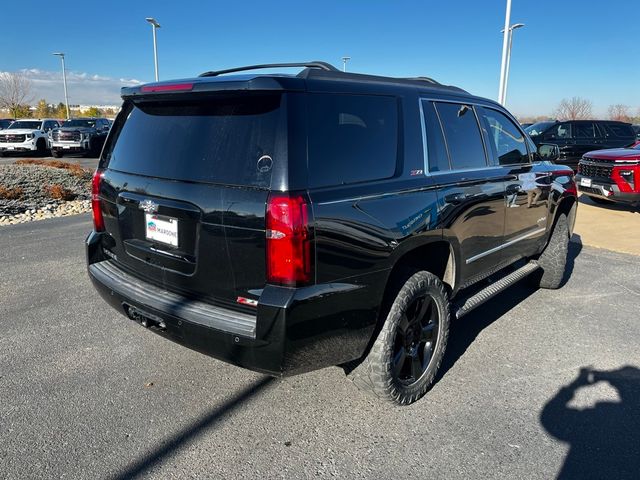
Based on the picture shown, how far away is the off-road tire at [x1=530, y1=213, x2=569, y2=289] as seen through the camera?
508cm

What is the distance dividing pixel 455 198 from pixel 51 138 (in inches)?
925

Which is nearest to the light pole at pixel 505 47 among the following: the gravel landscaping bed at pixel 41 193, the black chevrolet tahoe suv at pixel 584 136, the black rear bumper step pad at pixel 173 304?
the black chevrolet tahoe suv at pixel 584 136

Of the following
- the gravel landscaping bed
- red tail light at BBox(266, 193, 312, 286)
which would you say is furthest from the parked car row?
red tail light at BBox(266, 193, 312, 286)

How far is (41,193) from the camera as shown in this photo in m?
10.9

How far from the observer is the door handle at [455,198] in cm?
322

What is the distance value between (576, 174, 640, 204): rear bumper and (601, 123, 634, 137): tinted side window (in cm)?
647

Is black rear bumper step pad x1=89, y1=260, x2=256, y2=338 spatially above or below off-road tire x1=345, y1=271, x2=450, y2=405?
above

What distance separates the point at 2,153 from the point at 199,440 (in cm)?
2488

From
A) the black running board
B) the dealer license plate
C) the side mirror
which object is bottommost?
the black running board

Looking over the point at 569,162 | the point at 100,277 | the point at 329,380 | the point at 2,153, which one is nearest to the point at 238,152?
the point at 100,277

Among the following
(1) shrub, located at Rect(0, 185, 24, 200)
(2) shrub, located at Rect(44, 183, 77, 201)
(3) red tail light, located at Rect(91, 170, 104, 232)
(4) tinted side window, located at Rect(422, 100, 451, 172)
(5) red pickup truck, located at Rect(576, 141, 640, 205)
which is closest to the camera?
(4) tinted side window, located at Rect(422, 100, 451, 172)

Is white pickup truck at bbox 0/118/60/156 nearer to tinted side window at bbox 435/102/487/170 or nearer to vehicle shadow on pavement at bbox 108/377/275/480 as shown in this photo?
vehicle shadow on pavement at bbox 108/377/275/480

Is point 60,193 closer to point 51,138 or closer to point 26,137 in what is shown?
point 51,138

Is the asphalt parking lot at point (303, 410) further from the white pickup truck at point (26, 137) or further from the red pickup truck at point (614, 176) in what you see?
the white pickup truck at point (26, 137)
